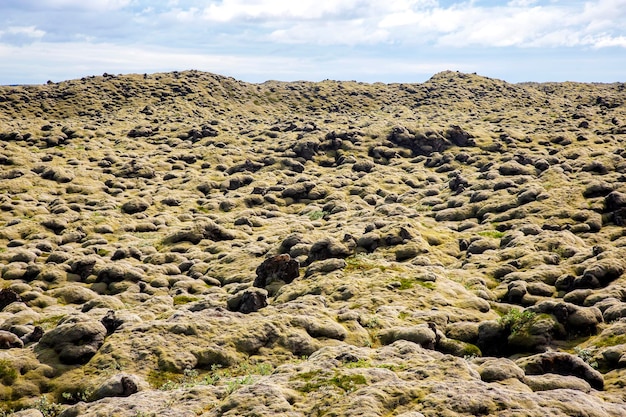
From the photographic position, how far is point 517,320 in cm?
3150

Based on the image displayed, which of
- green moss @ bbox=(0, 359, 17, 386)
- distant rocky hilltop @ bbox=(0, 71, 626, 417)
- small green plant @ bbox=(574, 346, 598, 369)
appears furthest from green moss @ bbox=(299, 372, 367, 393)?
green moss @ bbox=(0, 359, 17, 386)

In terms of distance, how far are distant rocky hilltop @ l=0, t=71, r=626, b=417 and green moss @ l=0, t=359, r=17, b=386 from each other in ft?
0.34

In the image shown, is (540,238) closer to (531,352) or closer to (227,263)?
(531,352)

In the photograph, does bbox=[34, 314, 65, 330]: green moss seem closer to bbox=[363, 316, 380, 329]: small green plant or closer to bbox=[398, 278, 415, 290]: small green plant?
bbox=[363, 316, 380, 329]: small green plant

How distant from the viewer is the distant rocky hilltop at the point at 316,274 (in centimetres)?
1950

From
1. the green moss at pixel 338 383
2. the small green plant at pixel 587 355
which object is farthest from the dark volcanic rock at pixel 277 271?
the green moss at pixel 338 383

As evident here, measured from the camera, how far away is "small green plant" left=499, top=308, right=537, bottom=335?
31.0 m

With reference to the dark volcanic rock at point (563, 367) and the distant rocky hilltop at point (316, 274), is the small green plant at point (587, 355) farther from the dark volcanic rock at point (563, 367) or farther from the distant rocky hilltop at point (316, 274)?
the dark volcanic rock at point (563, 367)

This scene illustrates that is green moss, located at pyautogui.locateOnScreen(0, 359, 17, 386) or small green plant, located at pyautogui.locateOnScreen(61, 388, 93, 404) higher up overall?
green moss, located at pyautogui.locateOnScreen(0, 359, 17, 386)

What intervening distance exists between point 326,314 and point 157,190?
7128 centimetres

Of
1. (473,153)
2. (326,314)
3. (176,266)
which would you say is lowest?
(176,266)

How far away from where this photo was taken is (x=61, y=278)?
167 feet

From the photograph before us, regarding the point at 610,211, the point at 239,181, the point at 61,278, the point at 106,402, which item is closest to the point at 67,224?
the point at 61,278

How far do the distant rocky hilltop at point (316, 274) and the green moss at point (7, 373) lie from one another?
0.34ft
